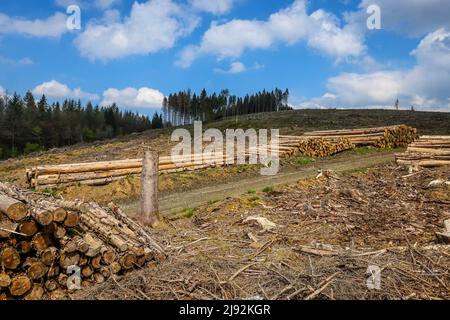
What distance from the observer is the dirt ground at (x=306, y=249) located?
510 cm

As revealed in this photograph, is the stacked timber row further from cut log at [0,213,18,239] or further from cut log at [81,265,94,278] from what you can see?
cut log at [81,265,94,278]

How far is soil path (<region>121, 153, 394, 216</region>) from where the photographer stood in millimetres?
12375

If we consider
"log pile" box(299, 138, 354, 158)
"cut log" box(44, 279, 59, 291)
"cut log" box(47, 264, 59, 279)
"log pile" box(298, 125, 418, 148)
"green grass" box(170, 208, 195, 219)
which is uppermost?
"log pile" box(298, 125, 418, 148)

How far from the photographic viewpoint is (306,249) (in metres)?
6.54

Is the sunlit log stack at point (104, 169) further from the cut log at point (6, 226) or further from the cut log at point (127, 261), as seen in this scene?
the cut log at point (127, 261)

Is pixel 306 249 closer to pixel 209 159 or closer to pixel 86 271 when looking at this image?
pixel 86 271

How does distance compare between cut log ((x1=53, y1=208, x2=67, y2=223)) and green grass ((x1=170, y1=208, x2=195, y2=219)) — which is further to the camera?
green grass ((x1=170, y1=208, x2=195, y2=219))

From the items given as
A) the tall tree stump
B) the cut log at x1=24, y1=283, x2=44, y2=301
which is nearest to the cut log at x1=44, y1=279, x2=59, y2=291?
the cut log at x1=24, y1=283, x2=44, y2=301

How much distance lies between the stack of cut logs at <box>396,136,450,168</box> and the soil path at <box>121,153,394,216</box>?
1725 mm

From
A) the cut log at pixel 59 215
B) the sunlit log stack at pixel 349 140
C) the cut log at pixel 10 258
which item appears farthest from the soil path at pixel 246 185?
the cut log at pixel 10 258

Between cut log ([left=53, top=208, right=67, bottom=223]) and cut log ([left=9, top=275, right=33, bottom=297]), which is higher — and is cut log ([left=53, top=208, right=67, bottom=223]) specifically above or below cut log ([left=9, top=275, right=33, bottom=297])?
above

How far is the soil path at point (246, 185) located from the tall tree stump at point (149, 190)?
2.64 meters

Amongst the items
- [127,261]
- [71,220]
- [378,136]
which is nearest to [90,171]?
[71,220]
